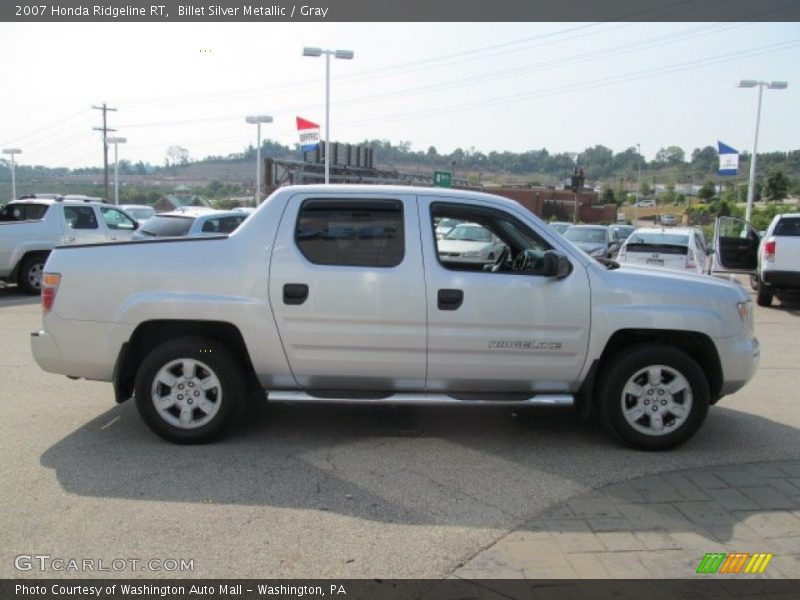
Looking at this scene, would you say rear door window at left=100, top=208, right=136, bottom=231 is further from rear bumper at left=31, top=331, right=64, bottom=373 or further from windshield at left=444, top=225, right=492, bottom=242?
windshield at left=444, top=225, right=492, bottom=242

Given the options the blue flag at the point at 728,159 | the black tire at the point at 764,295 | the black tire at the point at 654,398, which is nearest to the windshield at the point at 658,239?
the black tire at the point at 764,295

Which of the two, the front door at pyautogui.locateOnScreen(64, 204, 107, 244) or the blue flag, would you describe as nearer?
the front door at pyautogui.locateOnScreen(64, 204, 107, 244)

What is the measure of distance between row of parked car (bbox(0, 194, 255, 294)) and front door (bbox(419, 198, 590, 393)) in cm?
905

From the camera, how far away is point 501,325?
490 centimetres

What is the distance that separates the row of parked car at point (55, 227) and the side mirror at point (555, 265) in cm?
Result: 938

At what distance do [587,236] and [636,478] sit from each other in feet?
62.8

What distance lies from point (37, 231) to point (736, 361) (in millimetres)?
12801

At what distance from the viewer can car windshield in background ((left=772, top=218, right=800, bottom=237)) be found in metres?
13.1

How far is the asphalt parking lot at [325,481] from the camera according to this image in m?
3.50

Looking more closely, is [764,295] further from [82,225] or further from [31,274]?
[31,274]

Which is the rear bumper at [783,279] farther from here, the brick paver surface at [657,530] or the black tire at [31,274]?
the black tire at [31,274]

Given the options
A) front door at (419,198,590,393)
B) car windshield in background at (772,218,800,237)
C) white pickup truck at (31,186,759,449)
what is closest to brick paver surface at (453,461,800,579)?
white pickup truck at (31,186,759,449)
